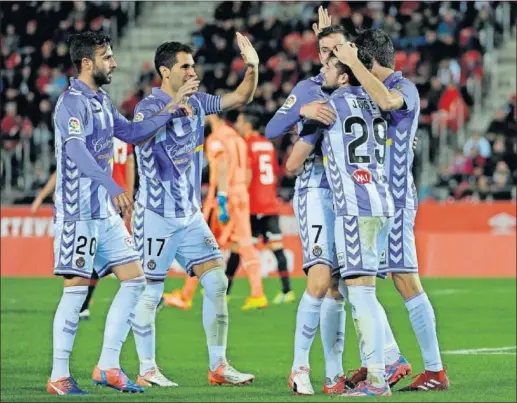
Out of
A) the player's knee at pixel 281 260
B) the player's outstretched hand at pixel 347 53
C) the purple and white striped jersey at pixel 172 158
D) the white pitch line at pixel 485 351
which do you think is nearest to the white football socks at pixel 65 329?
the purple and white striped jersey at pixel 172 158

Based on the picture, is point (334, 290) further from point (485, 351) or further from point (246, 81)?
point (485, 351)

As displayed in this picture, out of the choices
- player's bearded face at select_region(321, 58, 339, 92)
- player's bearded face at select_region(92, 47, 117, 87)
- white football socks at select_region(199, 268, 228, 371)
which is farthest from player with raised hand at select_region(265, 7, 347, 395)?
player's bearded face at select_region(92, 47, 117, 87)

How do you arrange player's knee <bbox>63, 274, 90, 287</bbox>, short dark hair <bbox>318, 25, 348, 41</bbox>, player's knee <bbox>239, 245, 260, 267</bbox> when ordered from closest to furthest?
short dark hair <bbox>318, 25, 348, 41</bbox> < player's knee <bbox>63, 274, 90, 287</bbox> < player's knee <bbox>239, 245, 260, 267</bbox>

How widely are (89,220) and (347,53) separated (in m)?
2.20

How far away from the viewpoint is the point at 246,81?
10.6 metres

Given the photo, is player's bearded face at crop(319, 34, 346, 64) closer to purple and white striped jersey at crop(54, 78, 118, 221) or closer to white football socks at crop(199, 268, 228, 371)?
purple and white striped jersey at crop(54, 78, 118, 221)

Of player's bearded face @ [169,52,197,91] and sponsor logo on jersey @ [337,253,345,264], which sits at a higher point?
player's bearded face @ [169,52,197,91]

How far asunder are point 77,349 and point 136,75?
59.8 ft

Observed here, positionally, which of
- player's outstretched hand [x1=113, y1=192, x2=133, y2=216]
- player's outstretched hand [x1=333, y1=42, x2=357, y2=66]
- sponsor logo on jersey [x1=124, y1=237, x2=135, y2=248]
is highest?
player's outstretched hand [x1=333, y1=42, x2=357, y2=66]

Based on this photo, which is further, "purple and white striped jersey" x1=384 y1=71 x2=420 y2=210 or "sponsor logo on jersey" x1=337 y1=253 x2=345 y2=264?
"purple and white striped jersey" x1=384 y1=71 x2=420 y2=210

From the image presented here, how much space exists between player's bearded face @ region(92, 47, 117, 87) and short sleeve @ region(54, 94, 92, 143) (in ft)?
0.79

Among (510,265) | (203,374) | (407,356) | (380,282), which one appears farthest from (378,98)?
(510,265)

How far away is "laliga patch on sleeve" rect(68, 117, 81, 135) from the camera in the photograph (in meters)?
9.83

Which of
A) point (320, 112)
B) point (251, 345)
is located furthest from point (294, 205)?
point (251, 345)
